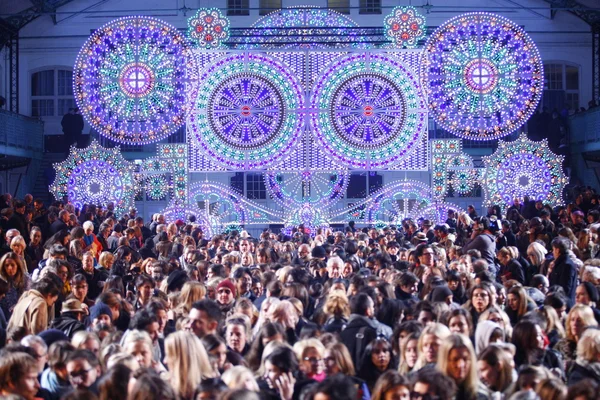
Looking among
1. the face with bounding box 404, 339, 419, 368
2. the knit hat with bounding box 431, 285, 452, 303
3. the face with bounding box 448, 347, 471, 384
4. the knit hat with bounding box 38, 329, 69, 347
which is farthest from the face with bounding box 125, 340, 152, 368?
the knit hat with bounding box 431, 285, 452, 303

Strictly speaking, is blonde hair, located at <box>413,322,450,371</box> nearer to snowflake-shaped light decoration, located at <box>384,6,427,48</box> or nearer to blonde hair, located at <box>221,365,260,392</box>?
blonde hair, located at <box>221,365,260,392</box>

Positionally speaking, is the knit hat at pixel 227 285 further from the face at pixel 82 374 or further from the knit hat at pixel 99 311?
the face at pixel 82 374

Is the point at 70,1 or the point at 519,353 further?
the point at 70,1

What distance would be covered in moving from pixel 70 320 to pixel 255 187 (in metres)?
25.5

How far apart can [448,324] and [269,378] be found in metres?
2.47

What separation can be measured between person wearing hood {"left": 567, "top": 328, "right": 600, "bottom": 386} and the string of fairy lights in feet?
63.0

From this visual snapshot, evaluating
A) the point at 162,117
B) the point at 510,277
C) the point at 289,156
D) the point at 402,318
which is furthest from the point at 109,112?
the point at 402,318

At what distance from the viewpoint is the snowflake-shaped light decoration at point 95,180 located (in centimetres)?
2791

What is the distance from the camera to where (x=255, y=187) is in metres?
36.4

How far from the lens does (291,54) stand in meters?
28.4

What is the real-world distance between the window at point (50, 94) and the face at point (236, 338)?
29.8m

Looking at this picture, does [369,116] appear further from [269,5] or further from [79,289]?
[79,289]

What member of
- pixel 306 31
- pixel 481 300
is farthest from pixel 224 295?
pixel 306 31

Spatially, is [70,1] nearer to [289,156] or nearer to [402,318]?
[289,156]
